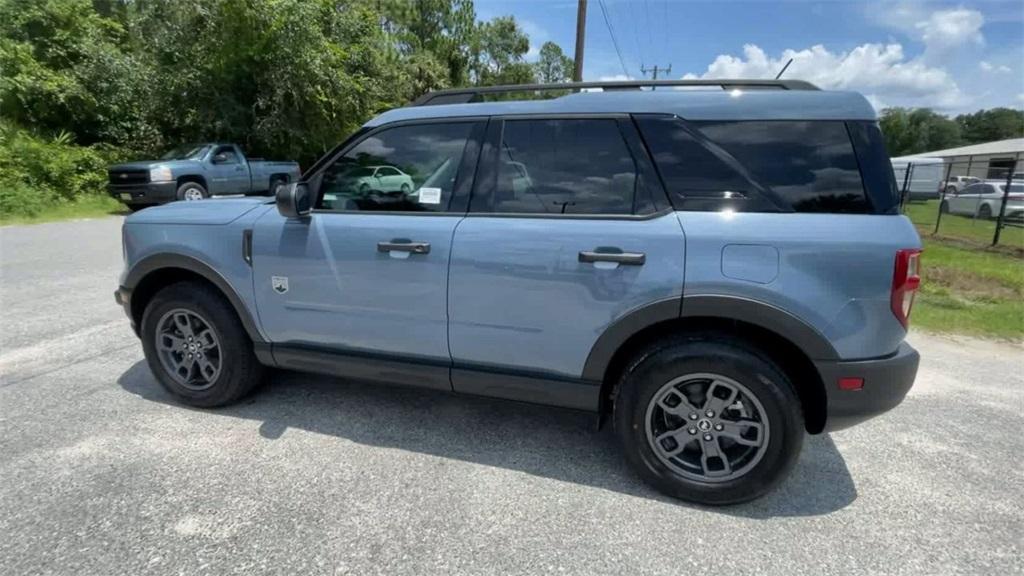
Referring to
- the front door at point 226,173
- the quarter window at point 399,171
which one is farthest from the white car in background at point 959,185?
the front door at point 226,173

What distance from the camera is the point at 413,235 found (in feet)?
9.32

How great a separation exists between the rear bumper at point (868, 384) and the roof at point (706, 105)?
1092mm

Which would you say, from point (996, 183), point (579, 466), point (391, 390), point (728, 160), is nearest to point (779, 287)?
point (728, 160)

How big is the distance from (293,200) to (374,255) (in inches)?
22.4

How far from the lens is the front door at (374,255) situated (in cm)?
286

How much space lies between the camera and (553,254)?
2.59 m

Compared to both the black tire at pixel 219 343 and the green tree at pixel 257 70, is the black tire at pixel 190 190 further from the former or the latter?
the black tire at pixel 219 343

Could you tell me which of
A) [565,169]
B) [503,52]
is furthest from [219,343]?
[503,52]

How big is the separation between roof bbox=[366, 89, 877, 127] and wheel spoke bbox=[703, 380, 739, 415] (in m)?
1.27

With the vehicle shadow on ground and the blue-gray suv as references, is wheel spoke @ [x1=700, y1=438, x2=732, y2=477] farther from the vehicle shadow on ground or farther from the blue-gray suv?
the vehicle shadow on ground

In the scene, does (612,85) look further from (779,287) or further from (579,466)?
(579,466)

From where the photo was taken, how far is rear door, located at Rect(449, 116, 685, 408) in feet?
8.23

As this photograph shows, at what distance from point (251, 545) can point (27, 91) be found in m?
19.4

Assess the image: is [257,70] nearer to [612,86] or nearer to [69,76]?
[69,76]
